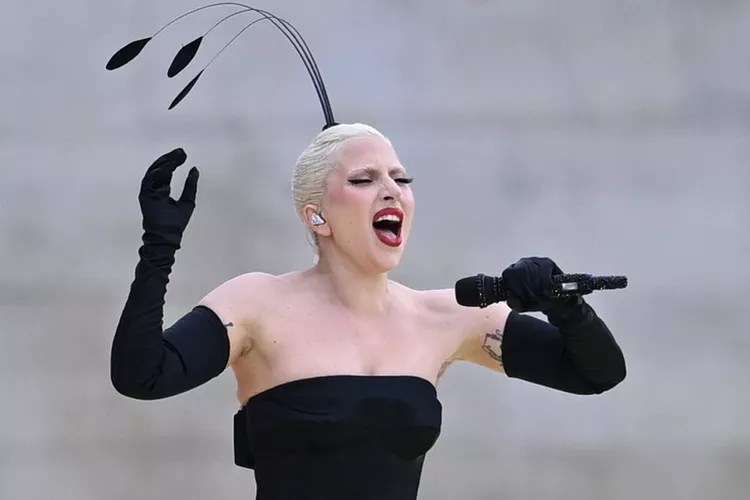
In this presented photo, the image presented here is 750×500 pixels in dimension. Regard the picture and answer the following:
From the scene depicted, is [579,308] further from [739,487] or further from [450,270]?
[739,487]

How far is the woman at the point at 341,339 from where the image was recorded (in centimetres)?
131

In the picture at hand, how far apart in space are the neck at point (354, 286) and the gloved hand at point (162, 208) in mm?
322

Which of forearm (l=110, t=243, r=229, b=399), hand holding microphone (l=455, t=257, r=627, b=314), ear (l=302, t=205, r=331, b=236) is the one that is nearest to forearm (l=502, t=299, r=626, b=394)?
hand holding microphone (l=455, t=257, r=627, b=314)

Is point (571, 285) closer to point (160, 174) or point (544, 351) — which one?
point (544, 351)

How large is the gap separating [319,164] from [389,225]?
0.16 m

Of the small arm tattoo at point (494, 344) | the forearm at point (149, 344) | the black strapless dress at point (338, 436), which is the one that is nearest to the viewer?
the forearm at point (149, 344)

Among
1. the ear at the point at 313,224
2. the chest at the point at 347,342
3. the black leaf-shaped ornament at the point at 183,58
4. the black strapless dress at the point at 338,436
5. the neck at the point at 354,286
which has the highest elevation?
the black leaf-shaped ornament at the point at 183,58

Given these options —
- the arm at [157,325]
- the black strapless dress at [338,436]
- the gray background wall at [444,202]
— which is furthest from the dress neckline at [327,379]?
the gray background wall at [444,202]

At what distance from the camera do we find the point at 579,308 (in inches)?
55.5

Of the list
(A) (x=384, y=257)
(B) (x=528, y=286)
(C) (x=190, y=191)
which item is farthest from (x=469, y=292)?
(C) (x=190, y=191)

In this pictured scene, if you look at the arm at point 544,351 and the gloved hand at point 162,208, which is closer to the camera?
the gloved hand at point 162,208

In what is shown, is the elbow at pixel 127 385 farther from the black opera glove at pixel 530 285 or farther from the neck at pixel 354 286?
the black opera glove at pixel 530 285

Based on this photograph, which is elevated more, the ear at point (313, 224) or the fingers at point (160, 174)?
the ear at point (313, 224)

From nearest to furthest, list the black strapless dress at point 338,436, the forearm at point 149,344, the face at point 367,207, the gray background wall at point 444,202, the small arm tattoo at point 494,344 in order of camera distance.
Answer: the forearm at point 149,344
the black strapless dress at point 338,436
the face at point 367,207
the small arm tattoo at point 494,344
the gray background wall at point 444,202
